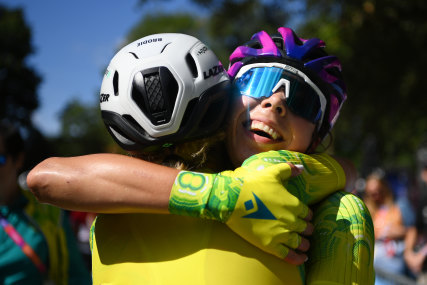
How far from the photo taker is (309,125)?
85.0 inches

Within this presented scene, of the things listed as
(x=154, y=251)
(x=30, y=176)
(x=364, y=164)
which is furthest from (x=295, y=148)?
(x=364, y=164)

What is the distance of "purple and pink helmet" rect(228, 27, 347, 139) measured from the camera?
7.12 feet

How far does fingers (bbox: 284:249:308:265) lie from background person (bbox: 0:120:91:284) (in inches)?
88.6

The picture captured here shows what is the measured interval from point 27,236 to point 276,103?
7.47 ft

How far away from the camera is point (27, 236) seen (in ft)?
11.3

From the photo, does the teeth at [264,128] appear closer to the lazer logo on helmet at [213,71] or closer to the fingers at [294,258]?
the lazer logo on helmet at [213,71]

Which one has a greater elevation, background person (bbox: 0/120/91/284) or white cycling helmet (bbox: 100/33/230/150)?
white cycling helmet (bbox: 100/33/230/150)

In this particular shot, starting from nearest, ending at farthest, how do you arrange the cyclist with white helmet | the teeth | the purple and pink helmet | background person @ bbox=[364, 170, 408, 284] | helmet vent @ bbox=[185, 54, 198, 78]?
1. the cyclist with white helmet
2. helmet vent @ bbox=[185, 54, 198, 78]
3. the teeth
4. the purple and pink helmet
5. background person @ bbox=[364, 170, 408, 284]

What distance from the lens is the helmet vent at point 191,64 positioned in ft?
6.31

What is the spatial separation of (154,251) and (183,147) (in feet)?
1.43

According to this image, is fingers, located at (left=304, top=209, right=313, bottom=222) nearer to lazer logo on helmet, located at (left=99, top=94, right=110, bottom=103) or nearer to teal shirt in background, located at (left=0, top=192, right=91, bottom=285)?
Result: lazer logo on helmet, located at (left=99, top=94, right=110, bottom=103)

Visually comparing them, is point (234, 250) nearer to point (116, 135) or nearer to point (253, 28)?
point (116, 135)

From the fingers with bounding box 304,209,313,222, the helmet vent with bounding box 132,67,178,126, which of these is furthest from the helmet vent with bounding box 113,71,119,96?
the fingers with bounding box 304,209,313,222

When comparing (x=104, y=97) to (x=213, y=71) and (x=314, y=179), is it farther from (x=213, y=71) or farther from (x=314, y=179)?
(x=314, y=179)
